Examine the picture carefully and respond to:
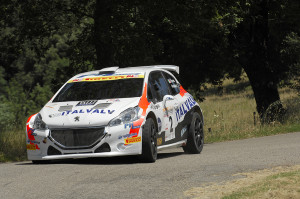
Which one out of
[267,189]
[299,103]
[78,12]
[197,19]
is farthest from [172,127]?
[299,103]

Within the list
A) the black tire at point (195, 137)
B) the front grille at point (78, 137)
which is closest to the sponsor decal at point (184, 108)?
the black tire at point (195, 137)

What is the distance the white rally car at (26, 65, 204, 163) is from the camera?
1040 centimetres

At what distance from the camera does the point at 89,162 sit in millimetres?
11148

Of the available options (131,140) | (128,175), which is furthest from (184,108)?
(128,175)

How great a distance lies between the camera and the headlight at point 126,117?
34.1 feet

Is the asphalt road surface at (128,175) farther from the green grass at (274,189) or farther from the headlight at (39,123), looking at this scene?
the green grass at (274,189)

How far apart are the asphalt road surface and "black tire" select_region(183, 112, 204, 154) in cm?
75

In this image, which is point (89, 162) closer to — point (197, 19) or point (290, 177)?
point (290, 177)

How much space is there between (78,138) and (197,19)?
8.40m

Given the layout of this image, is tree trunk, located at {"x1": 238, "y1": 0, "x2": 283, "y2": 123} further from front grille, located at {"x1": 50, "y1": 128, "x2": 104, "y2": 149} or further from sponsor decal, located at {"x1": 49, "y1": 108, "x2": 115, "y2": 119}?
front grille, located at {"x1": 50, "y1": 128, "x2": 104, "y2": 149}

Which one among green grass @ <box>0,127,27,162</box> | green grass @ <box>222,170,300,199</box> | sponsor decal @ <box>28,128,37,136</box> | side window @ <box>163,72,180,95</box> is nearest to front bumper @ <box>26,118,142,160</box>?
sponsor decal @ <box>28,128,37,136</box>

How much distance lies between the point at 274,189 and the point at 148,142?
344 centimetres

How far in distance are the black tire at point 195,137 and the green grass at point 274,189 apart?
4402mm

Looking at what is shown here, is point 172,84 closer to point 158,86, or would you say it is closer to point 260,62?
point 158,86
